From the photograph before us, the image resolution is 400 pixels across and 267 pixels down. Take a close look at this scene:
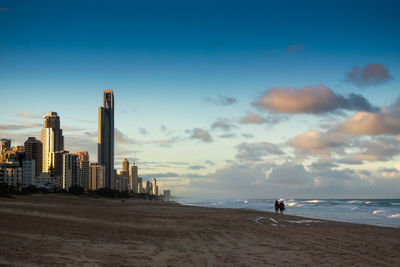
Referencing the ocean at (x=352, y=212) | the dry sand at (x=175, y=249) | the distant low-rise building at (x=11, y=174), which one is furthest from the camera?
the distant low-rise building at (x=11, y=174)

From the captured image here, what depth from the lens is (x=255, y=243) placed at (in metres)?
17.2

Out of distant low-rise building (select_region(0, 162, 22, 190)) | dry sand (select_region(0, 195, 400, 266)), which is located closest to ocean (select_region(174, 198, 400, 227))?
dry sand (select_region(0, 195, 400, 266))

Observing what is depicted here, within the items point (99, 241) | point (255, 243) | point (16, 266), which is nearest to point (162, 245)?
point (99, 241)

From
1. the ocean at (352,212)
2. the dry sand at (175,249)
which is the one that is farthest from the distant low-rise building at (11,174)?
the dry sand at (175,249)

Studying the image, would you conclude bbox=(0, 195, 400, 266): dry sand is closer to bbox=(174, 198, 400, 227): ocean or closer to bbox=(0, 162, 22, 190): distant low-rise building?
bbox=(174, 198, 400, 227): ocean

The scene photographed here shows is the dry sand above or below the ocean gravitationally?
above

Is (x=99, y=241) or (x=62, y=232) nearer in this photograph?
(x=99, y=241)

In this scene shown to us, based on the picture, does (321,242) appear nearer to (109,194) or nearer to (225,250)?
(225,250)

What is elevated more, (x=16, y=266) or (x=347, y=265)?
(x=16, y=266)

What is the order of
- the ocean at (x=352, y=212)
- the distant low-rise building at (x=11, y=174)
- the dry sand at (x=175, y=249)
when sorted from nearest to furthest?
the dry sand at (x=175, y=249), the ocean at (x=352, y=212), the distant low-rise building at (x=11, y=174)

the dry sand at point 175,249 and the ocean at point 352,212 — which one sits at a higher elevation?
the dry sand at point 175,249

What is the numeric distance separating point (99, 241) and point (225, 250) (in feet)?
16.9

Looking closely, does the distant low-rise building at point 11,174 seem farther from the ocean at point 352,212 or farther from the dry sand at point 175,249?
the dry sand at point 175,249

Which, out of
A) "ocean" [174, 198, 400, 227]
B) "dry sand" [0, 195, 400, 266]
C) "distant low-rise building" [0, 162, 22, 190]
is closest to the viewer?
"dry sand" [0, 195, 400, 266]
